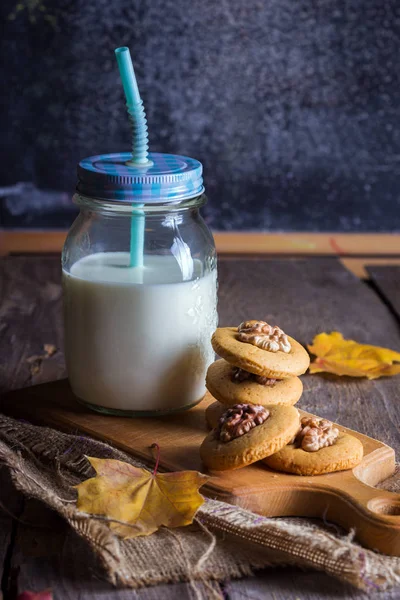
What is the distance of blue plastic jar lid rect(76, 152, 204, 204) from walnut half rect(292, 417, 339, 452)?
319mm

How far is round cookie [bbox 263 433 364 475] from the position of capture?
936mm

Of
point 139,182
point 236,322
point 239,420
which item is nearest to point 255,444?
point 239,420

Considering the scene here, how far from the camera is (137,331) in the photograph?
42.2 inches

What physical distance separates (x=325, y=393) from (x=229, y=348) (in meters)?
0.36

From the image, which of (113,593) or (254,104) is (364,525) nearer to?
(113,593)

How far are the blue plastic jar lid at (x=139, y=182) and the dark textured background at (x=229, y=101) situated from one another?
1.14 metres

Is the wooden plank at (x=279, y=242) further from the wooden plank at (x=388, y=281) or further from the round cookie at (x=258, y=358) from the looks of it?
the round cookie at (x=258, y=358)

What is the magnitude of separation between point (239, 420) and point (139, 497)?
5.4 inches

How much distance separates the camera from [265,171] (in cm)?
224

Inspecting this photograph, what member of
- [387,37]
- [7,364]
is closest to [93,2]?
[387,37]

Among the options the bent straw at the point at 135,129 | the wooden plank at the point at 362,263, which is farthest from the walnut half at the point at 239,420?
the wooden plank at the point at 362,263

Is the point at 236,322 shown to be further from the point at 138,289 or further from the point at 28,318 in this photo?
the point at 138,289

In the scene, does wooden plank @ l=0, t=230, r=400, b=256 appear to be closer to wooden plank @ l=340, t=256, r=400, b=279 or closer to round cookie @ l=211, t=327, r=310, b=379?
wooden plank @ l=340, t=256, r=400, b=279

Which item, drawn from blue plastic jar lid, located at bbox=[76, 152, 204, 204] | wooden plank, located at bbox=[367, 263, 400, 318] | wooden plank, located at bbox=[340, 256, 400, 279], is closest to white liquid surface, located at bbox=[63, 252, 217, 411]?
blue plastic jar lid, located at bbox=[76, 152, 204, 204]
